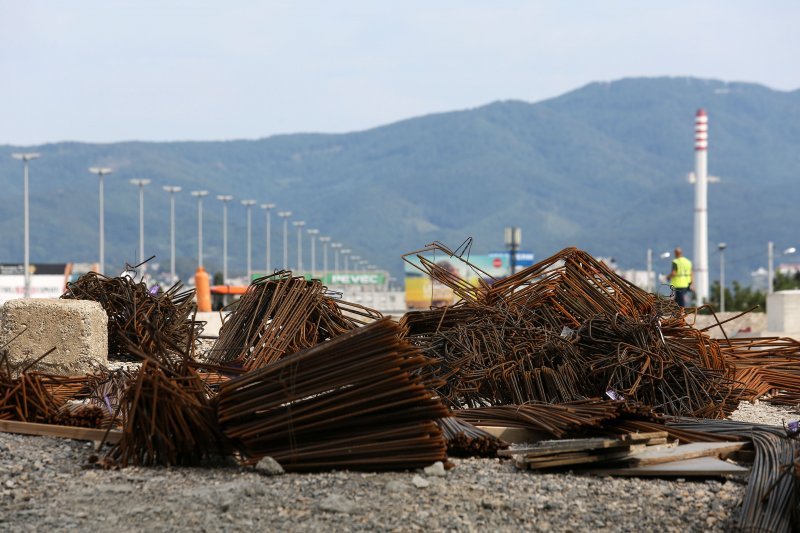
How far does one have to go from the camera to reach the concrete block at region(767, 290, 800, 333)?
29.1 m

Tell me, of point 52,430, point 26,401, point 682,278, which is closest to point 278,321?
point 26,401

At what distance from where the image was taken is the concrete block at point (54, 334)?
40.6 ft

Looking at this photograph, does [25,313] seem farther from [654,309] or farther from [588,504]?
[588,504]

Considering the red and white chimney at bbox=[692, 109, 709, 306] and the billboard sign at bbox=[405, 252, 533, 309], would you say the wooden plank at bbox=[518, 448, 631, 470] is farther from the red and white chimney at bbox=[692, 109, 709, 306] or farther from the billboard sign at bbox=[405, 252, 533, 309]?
the red and white chimney at bbox=[692, 109, 709, 306]

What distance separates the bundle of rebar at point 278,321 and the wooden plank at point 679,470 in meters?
4.36

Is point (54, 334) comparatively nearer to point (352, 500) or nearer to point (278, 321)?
point (278, 321)

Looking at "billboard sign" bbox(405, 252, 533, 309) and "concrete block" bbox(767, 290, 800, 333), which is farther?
"billboard sign" bbox(405, 252, 533, 309)

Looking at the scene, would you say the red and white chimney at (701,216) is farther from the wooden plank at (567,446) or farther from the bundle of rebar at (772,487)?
the wooden plank at (567,446)

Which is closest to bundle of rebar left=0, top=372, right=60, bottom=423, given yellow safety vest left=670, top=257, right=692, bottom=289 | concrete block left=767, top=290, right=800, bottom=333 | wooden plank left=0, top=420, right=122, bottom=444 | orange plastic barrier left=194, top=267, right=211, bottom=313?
wooden plank left=0, top=420, right=122, bottom=444

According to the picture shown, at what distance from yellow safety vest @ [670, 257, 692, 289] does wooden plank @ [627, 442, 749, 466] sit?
711 inches

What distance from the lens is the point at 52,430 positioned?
880 centimetres

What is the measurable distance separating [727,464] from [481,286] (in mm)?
5926

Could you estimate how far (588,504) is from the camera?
7.14 metres

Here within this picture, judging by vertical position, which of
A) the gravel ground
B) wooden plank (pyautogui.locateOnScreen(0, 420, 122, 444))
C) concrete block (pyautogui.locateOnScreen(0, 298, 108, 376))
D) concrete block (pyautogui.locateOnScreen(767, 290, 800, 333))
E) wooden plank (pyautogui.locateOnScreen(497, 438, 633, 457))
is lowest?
concrete block (pyautogui.locateOnScreen(767, 290, 800, 333))
